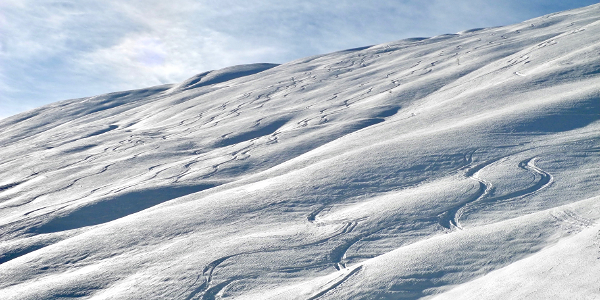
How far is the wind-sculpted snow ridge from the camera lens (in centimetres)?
295

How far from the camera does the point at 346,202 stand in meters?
4.36

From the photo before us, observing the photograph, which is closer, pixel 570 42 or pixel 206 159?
pixel 206 159

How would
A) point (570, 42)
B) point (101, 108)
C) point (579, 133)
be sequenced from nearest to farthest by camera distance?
1. point (579, 133)
2. point (570, 42)
3. point (101, 108)

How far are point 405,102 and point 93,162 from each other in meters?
5.69

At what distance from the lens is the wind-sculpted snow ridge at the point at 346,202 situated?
2.95m

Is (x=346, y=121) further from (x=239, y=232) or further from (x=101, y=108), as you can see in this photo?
(x=101, y=108)

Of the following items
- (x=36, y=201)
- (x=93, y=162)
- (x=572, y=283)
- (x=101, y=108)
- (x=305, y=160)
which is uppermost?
(x=101, y=108)

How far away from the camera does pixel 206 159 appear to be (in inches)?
291

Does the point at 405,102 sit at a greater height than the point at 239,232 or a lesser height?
greater

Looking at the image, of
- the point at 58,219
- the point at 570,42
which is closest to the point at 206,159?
the point at 58,219

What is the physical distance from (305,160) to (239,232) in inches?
86.7

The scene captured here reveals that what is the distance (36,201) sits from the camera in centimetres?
659

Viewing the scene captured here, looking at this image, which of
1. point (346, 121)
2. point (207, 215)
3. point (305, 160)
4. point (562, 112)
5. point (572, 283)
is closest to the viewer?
point (572, 283)

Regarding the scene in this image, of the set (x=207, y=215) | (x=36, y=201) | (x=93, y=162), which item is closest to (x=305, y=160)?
(x=207, y=215)
